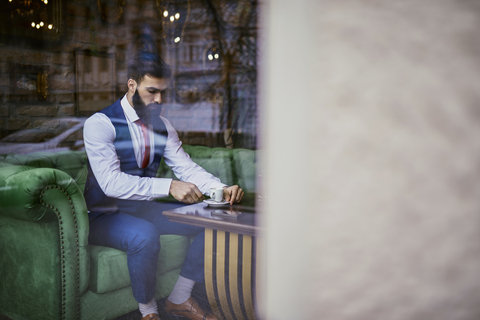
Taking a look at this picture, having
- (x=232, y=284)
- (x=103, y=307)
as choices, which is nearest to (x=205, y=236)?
(x=232, y=284)

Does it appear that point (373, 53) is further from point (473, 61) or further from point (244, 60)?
point (244, 60)

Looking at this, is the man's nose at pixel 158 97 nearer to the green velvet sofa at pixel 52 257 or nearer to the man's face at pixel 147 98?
the man's face at pixel 147 98

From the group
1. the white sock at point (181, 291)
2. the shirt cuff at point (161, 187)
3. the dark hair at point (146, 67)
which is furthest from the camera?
the dark hair at point (146, 67)

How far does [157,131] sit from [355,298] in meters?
1.47

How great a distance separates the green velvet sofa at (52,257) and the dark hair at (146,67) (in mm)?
648

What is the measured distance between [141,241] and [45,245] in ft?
0.97

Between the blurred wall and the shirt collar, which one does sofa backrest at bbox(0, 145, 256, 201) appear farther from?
the blurred wall

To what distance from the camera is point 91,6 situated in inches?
74.8

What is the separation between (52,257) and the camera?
1.00 metres

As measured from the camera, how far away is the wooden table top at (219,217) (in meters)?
0.88

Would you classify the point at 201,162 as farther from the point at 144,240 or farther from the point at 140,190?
the point at 144,240

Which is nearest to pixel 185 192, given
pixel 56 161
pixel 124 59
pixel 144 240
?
pixel 144 240

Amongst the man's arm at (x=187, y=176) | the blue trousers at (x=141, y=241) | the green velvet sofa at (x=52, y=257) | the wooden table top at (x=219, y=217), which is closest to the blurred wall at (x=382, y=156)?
the wooden table top at (x=219, y=217)

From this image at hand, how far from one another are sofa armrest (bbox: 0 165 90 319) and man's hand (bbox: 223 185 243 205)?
0.48 metres
